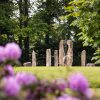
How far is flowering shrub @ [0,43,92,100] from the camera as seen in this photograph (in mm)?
2668

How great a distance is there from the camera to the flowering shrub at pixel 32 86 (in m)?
2.67

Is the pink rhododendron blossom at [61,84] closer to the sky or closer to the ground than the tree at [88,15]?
closer to the ground

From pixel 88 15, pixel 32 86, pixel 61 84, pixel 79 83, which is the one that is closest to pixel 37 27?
pixel 88 15

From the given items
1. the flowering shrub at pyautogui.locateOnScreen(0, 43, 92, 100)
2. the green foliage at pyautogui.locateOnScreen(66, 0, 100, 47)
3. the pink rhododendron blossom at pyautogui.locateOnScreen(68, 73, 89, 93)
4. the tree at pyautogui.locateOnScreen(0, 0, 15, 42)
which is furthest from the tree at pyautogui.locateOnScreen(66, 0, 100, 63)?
the tree at pyautogui.locateOnScreen(0, 0, 15, 42)

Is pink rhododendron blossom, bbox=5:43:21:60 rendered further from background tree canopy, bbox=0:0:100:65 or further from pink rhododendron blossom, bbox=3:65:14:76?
background tree canopy, bbox=0:0:100:65

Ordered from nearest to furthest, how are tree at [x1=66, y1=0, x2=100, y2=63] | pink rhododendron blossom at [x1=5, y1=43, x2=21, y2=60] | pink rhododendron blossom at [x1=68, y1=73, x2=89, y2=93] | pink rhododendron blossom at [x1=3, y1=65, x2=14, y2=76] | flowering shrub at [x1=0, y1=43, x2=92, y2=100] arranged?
flowering shrub at [x1=0, y1=43, x2=92, y2=100], pink rhododendron blossom at [x1=68, y1=73, x2=89, y2=93], pink rhododendron blossom at [x1=5, y1=43, x2=21, y2=60], pink rhododendron blossom at [x1=3, y1=65, x2=14, y2=76], tree at [x1=66, y1=0, x2=100, y2=63]

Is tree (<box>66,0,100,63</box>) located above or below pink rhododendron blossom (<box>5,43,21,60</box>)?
above

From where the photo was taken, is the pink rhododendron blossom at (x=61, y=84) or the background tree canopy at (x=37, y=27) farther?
the background tree canopy at (x=37, y=27)

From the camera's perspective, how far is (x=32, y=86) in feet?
9.50

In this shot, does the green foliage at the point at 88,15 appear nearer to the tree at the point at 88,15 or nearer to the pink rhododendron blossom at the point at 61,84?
the tree at the point at 88,15

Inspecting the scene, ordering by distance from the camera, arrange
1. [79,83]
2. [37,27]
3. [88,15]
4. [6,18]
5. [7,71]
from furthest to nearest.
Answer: [37,27], [6,18], [88,15], [7,71], [79,83]

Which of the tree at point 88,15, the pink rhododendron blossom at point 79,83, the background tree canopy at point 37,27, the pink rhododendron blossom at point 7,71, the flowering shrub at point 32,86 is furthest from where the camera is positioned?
the background tree canopy at point 37,27

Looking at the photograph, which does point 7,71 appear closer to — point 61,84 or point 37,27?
point 61,84

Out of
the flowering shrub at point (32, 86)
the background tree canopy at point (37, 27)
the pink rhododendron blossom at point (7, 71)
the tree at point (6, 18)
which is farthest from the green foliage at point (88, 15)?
the tree at point (6, 18)
